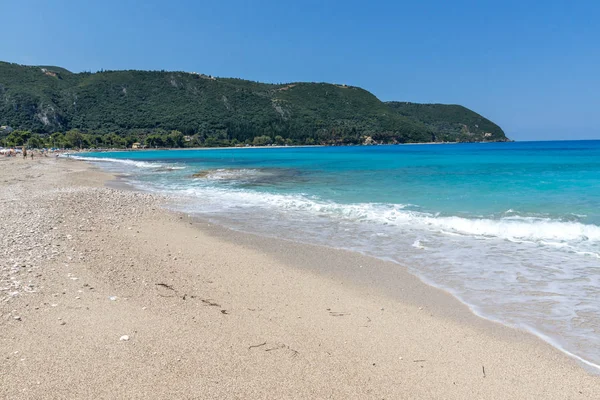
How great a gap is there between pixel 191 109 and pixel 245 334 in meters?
160

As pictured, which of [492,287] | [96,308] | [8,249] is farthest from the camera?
[8,249]

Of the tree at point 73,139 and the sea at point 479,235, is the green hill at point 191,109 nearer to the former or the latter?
the tree at point 73,139

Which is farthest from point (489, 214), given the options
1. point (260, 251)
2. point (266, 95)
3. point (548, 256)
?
point (266, 95)

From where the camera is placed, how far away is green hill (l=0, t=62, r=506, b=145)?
127312 mm

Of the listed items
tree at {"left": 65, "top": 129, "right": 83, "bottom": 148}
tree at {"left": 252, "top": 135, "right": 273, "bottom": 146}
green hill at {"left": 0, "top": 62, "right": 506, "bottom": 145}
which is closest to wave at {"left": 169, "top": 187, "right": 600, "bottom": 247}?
tree at {"left": 65, "top": 129, "right": 83, "bottom": 148}

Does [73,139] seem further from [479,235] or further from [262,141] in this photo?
[479,235]

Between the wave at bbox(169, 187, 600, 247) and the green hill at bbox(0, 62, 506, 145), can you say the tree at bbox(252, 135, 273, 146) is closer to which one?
the green hill at bbox(0, 62, 506, 145)

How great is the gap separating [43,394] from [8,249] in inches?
203

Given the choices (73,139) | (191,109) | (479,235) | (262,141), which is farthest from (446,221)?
(191,109)

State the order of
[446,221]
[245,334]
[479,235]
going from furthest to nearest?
[446,221] → [479,235] → [245,334]

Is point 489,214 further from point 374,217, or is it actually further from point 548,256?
point 548,256

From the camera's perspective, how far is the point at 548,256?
7688 mm

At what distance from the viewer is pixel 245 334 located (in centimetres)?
429

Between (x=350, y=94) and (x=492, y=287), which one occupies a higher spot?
(x=350, y=94)
